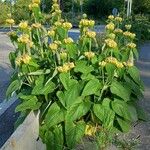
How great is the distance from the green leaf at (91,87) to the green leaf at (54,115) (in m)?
0.30

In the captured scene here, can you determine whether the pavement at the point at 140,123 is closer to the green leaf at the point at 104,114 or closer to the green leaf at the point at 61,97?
the green leaf at the point at 104,114

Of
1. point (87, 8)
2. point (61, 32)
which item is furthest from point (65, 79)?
point (87, 8)

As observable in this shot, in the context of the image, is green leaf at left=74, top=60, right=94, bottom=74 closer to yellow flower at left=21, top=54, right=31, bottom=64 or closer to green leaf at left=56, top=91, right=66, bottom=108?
green leaf at left=56, top=91, right=66, bottom=108

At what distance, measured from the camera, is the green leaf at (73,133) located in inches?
176

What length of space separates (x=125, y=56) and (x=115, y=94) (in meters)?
0.60

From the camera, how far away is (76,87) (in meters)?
4.60

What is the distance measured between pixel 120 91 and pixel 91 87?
30cm

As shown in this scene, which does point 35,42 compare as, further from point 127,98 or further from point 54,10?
point 127,98

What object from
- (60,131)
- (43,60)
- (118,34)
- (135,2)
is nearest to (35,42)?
(43,60)

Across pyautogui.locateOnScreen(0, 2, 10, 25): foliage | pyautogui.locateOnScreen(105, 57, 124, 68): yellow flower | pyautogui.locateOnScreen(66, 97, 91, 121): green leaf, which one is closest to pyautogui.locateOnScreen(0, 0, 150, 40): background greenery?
pyautogui.locateOnScreen(0, 2, 10, 25): foliage

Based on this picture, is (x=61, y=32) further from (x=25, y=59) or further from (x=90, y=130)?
(x=90, y=130)

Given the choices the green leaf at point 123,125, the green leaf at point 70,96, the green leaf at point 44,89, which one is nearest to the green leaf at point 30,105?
the green leaf at point 44,89

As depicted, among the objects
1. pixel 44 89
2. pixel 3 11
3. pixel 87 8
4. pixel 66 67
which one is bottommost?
pixel 87 8

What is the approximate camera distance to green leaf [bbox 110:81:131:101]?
4.61 meters
